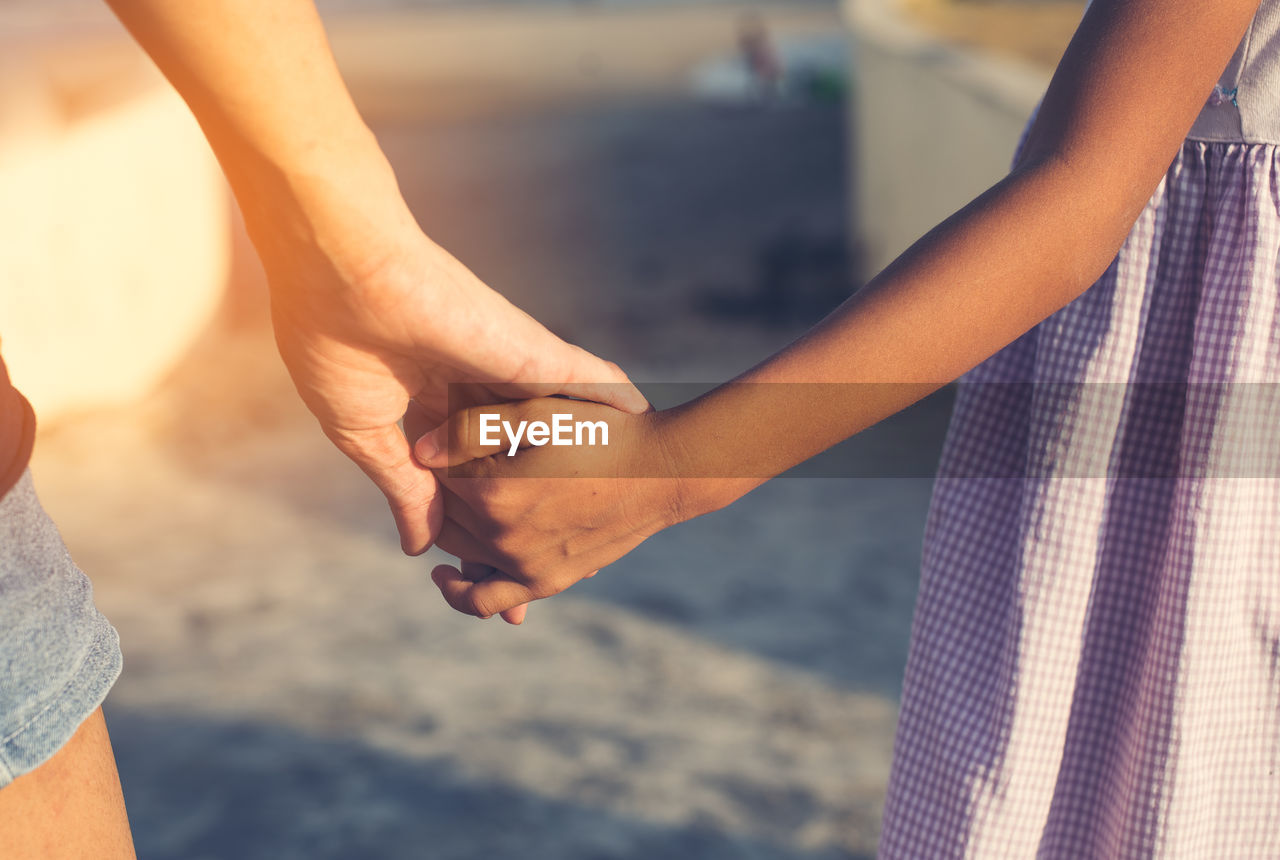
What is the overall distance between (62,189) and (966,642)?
4.32 m

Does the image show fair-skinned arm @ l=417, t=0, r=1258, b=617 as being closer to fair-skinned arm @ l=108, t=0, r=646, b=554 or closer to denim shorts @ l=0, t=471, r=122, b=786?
fair-skinned arm @ l=108, t=0, r=646, b=554

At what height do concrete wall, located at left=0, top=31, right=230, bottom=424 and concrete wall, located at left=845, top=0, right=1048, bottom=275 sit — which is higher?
concrete wall, located at left=845, top=0, right=1048, bottom=275

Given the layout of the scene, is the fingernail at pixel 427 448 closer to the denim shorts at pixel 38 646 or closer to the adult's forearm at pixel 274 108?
the adult's forearm at pixel 274 108

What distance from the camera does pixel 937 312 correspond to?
43.2 inches

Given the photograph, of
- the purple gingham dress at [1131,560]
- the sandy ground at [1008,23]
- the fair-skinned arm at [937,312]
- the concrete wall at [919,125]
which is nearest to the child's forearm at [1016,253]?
the fair-skinned arm at [937,312]

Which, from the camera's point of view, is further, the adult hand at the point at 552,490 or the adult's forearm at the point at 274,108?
the adult hand at the point at 552,490

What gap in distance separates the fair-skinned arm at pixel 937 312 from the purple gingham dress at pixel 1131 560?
0.34ft

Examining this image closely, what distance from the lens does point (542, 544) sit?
1253mm

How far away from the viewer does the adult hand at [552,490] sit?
1200 millimetres

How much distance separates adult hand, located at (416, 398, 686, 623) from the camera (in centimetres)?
120

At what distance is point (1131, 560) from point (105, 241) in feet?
14.9

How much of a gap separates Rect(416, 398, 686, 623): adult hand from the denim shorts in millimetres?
422

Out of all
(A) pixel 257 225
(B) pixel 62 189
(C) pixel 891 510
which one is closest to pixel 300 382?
(A) pixel 257 225

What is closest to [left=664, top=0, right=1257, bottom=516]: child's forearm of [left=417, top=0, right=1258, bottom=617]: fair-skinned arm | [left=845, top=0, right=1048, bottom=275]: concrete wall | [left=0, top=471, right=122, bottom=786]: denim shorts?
[left=417, top=0, right=1258, bottom=617]: fair-skinned arm
